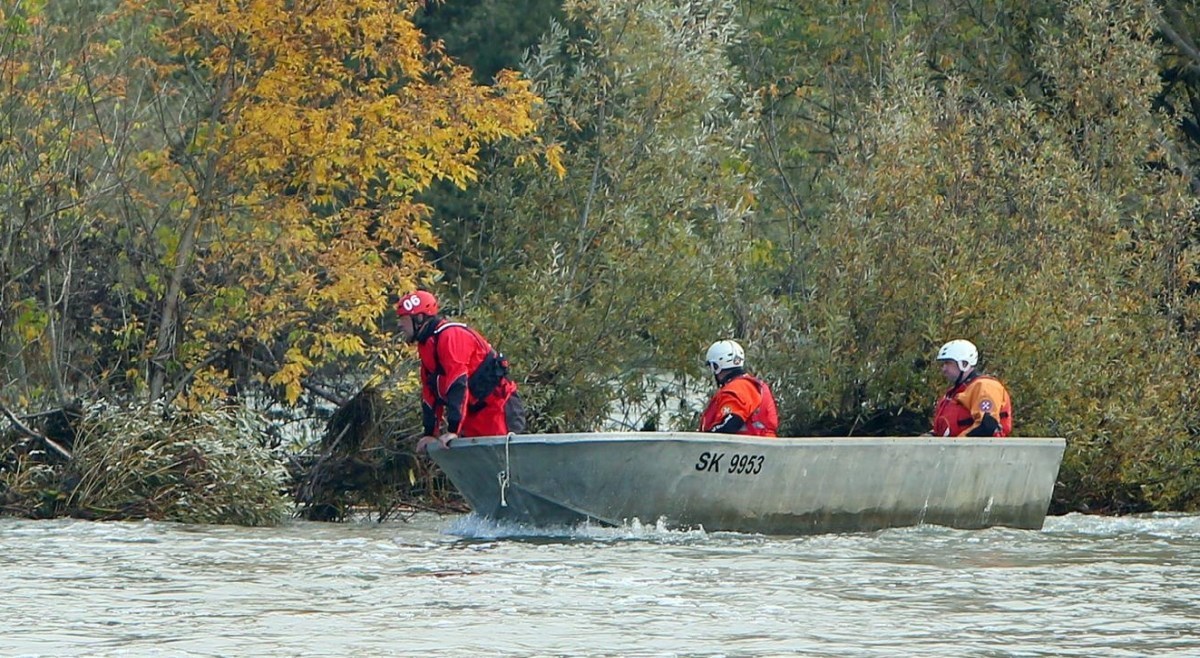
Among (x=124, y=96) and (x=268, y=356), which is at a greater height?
(x=124, y=96)

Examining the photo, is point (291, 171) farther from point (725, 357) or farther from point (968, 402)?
point (968, 402)

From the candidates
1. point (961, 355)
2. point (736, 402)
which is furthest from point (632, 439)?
point (961, 355)

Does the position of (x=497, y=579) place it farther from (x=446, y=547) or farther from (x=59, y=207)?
(x=59, y=207)

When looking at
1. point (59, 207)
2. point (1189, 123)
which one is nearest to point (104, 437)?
point (59, 207)

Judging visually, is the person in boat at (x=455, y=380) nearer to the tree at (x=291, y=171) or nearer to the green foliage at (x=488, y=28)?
the tree at (x=291, y=171)

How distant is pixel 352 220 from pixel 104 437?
3.31 m

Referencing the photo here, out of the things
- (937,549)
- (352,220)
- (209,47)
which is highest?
(209,47)

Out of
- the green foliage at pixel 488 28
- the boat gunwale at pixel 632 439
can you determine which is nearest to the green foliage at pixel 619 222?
the boat gunwale at pixel 632 439

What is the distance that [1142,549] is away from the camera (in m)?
15.1

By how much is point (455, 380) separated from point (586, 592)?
3.18 m

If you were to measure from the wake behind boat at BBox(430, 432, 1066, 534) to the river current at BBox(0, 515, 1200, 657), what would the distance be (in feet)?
0.59

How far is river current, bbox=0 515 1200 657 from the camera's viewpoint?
1018 cm

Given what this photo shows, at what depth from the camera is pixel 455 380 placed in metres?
15.0

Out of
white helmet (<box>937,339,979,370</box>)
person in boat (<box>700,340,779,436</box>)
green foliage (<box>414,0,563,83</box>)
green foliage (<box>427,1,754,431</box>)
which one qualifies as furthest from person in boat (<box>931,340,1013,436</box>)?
green foliage (<box>414,0,563,83</box>)
